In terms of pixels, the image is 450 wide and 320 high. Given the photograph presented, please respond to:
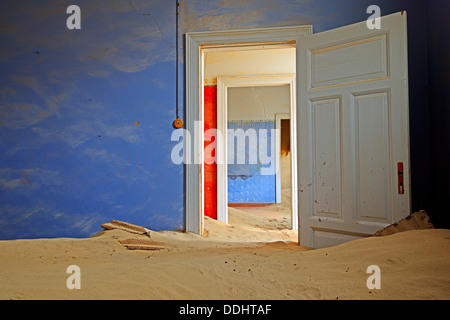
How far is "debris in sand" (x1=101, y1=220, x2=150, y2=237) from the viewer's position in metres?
3.21

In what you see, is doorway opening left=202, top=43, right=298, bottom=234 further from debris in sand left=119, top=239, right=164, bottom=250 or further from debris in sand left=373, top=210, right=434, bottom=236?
debris in sand left=373, top=210, right=434, bottom=236

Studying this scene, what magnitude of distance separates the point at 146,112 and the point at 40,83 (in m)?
1.25

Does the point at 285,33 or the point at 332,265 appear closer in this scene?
the point at 332,265

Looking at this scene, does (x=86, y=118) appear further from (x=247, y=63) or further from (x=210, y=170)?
(x=247, y=63)

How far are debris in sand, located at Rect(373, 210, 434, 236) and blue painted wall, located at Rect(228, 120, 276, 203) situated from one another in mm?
6081

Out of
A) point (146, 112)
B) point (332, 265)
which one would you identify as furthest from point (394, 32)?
point (146, 112)

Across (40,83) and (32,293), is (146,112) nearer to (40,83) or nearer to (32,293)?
(40,83)

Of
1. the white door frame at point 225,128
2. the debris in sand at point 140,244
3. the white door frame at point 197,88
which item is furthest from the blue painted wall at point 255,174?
the debris in sand at point 140,244

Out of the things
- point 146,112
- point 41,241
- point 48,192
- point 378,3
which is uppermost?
point 378,3

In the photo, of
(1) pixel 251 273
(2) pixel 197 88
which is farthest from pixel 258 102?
(1) pixel 251 273

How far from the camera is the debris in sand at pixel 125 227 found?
10.5 feet

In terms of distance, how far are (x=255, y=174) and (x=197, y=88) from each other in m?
5.44

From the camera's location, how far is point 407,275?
152 cm
